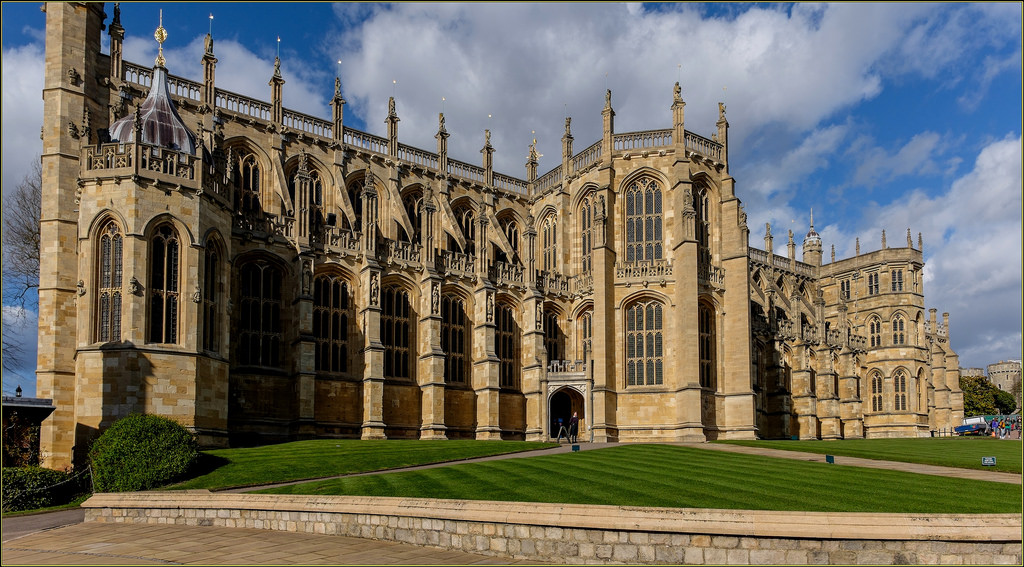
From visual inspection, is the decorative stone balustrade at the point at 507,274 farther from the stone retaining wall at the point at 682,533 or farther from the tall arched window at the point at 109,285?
the stone retaining wall at the point at 682,533

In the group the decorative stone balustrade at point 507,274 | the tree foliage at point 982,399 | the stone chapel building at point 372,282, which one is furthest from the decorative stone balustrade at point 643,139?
the tree foliage at point 982,399

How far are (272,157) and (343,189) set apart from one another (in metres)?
4.06

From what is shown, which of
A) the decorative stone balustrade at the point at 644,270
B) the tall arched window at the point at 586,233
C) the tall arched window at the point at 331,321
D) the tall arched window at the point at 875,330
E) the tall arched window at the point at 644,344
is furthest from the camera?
the tall arched window at the point at 875,330

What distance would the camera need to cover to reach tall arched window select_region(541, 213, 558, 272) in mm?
50906

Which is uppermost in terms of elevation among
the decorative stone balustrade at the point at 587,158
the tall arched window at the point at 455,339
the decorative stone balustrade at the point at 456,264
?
the decorative stone balustrade at the point at 587,158

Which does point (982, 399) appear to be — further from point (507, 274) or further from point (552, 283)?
point (507, 274)

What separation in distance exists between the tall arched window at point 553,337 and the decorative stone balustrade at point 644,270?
5.04 metres

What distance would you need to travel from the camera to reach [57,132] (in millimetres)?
33812

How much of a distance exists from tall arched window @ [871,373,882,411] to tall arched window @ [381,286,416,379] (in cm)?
4350

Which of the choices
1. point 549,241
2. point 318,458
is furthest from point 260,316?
point 549,241

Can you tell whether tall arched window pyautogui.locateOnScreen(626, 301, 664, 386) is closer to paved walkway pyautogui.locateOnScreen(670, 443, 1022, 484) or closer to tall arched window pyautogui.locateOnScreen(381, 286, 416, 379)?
tall arched window pyautogui.locateOnScreen(381, 286, 416, 379)

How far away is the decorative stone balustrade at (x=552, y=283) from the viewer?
1914 inches

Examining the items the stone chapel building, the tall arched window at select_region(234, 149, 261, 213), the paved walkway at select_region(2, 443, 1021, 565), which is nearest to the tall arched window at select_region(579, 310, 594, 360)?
the stone chapel building

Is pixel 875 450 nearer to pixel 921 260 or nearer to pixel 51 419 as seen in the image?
pixel 51 419
